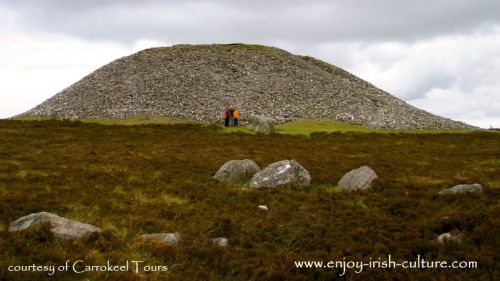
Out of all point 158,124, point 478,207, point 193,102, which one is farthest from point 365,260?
point 193,102

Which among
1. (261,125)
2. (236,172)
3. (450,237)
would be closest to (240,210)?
(236,172)

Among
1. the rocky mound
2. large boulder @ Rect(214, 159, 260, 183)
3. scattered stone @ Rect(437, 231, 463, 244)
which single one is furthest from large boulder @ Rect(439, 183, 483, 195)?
the rocky mound

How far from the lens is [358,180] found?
23688mm

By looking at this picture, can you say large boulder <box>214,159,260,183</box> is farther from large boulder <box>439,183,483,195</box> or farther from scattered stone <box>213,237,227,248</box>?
scattered stone <box>213,237,227,248</box>

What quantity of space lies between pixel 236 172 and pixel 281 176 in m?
2.91

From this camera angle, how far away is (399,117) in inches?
2598

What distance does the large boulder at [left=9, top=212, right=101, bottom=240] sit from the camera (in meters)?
14.1

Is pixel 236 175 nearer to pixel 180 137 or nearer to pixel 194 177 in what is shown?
pixel 194 177

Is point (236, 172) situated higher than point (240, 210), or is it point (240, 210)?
point (236, 172)

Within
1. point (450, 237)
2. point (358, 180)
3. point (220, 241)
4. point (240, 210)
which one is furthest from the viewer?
point (358, 180)

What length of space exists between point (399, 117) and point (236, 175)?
4644 cm

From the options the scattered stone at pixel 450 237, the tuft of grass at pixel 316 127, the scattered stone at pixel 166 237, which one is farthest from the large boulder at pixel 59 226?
the tuft of grass at pixel 316 127

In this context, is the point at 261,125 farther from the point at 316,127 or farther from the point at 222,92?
the point at 222,92

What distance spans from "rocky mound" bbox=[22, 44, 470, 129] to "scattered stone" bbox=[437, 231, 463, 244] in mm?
46031
